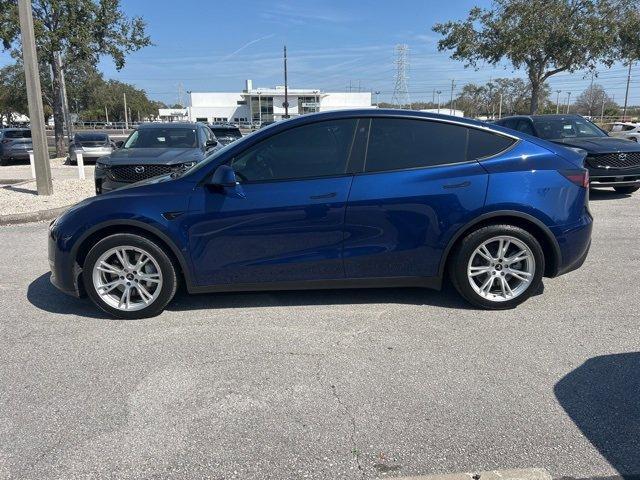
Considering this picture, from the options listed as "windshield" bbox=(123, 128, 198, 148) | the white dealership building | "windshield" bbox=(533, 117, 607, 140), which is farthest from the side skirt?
the white dealership building

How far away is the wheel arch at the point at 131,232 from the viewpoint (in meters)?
4.16

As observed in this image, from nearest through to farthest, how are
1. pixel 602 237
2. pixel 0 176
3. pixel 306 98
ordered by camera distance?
1. pixel 602 237
2. pixel 0 176
3. pixel 306 98

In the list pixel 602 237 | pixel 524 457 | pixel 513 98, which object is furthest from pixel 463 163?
pixel 513 98

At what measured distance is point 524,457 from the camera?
2.60 m

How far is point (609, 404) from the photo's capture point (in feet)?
9.96

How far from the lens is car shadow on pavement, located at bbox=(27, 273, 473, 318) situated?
4.59 meters

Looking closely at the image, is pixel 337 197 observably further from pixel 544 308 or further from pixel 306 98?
pixel 306 98

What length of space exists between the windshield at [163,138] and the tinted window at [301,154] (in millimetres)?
6251

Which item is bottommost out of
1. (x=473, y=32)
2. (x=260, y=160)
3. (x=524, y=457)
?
(x=524, y=457)

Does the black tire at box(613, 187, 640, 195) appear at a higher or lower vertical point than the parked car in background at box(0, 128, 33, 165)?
lower

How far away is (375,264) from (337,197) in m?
0.65

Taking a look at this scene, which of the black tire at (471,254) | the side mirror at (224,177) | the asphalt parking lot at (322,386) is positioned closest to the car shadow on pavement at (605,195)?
the asphalt parking lot at (322,386)

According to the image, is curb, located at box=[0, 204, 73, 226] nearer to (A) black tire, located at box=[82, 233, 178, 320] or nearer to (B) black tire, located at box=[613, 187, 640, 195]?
(A) black tire, located at box=[82, 233, 178, 320]

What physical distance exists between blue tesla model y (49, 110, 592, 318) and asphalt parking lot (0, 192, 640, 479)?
0.33m
